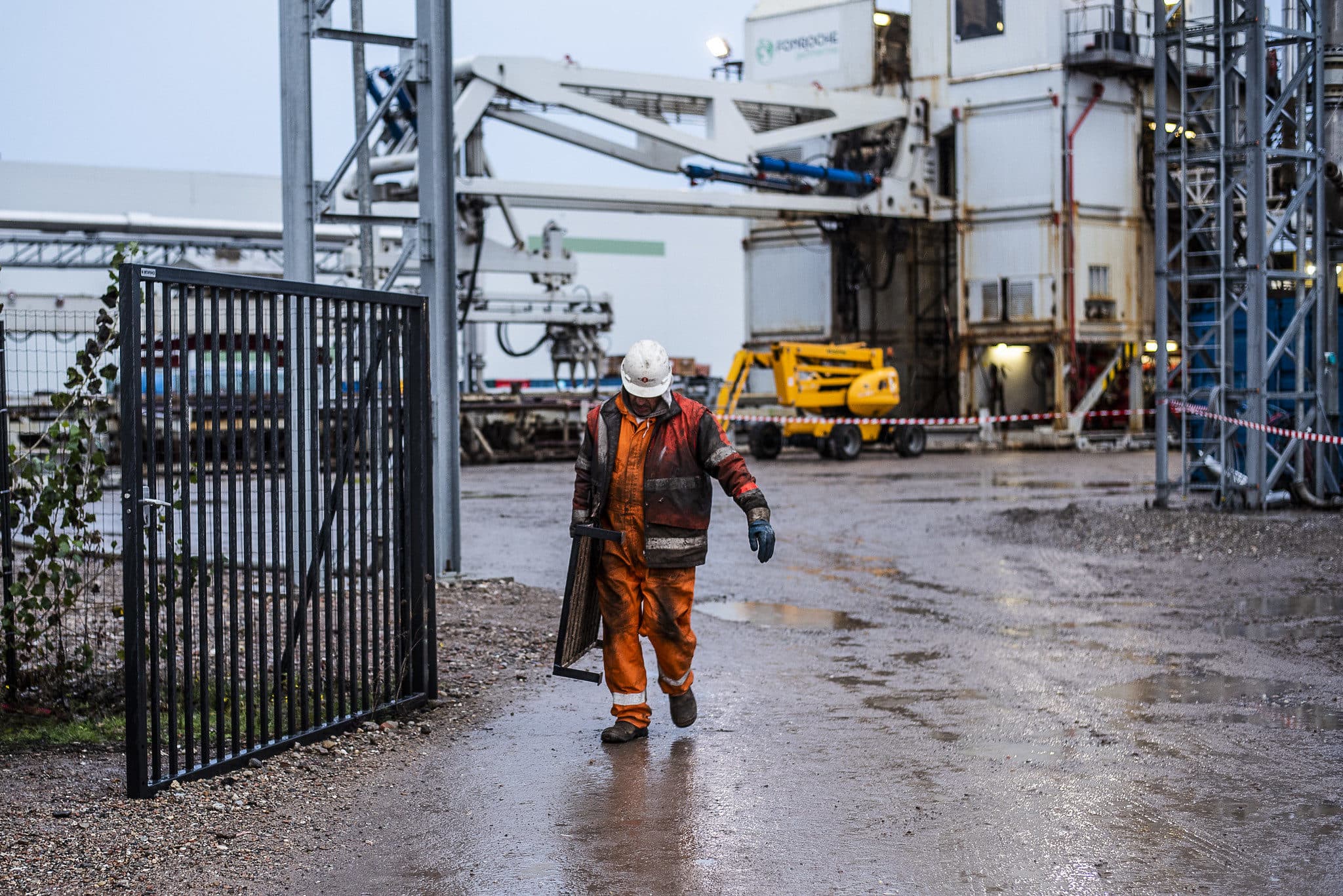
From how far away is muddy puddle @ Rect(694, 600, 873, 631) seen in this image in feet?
33.2

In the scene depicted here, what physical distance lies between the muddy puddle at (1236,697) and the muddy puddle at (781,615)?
2493mm

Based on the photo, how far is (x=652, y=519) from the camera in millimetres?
6684

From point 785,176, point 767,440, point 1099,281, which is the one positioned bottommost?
point 767,440

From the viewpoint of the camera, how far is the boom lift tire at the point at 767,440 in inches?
1192

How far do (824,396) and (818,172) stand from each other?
22.6 ft

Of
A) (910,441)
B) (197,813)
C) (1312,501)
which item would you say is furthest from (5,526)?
(910,441)

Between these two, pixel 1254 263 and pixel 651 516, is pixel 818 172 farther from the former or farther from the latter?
pixel 651 516

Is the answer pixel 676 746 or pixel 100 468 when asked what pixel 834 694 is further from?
pixel 100 468

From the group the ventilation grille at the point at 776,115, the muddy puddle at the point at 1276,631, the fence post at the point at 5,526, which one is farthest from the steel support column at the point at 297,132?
the ventilation grille at the point at 776,115

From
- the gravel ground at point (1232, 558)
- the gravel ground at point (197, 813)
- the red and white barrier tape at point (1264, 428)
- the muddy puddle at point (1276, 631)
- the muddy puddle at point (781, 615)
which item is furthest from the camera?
the red and white barrier tape at point (1264, 428)

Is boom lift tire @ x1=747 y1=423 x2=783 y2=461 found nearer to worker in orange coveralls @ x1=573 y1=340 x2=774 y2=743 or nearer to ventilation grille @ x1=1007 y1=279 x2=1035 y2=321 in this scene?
ventilation grille @ x1=1007 y1=279 x2=1035 y2=321

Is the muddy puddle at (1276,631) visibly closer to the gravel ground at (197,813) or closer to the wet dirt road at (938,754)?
the wet dirt road at (938,754)

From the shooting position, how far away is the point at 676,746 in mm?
6605

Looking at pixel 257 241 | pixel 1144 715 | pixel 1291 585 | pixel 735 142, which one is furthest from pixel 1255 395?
pixel 257 241
